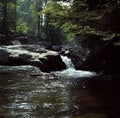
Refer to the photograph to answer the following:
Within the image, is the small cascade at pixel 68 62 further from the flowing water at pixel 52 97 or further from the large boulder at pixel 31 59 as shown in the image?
the flowing water at pixel 52 97

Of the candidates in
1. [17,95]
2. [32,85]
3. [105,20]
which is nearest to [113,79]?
[105,20]

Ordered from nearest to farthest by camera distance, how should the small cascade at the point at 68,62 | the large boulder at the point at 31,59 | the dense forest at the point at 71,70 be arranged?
1. the dense forest at the point at 71,70
2. the large boulder at the point at 31,59
3. the small cascade at the point at 68,62

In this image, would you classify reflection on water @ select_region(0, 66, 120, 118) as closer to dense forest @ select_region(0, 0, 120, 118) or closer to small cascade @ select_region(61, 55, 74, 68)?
dense forest @ select_region(0, 0, 120, 118)

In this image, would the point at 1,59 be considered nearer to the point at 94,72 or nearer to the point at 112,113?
the point at 94,72

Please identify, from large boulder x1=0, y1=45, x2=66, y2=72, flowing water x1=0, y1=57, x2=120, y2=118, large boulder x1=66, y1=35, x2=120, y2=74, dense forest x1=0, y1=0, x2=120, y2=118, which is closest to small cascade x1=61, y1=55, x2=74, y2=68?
dense forest x1=0, y1=0, x2=120, y2=118

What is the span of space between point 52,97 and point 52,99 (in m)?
0.29

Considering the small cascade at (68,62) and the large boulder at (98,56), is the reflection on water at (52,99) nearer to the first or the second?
the large boulder at (98,56)

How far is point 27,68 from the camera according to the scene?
1680cm

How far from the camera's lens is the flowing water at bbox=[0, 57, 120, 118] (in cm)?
810

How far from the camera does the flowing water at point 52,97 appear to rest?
810cm

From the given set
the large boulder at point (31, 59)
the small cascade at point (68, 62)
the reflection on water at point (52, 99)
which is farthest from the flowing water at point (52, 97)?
the small cascade at point (68, 62)

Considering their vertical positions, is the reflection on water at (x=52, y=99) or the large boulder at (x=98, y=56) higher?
the large boulder at (x=98, y=56)

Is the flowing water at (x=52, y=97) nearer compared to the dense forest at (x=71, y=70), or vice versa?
the flowing water at (x=52, y=97)

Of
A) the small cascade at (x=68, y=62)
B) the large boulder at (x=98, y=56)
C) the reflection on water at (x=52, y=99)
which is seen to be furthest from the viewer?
the small cascade at (x=68, y=62)
